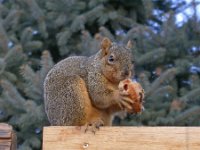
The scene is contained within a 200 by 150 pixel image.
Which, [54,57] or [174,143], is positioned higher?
[54,57]

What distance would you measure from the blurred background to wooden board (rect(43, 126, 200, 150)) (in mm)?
1783

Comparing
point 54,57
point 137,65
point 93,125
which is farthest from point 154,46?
point 93,125

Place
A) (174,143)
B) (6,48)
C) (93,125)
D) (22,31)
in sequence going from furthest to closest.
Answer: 1. (22,31)
2. (6,48)
3. (93,125)
4. (174,143)

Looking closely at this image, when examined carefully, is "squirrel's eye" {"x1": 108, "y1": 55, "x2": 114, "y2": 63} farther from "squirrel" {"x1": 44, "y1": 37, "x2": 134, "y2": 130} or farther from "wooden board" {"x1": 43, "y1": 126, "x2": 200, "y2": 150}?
"wooden board" {"x1": 43, "y1": 126, "x2": 200, "y2": 150}

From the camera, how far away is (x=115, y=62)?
2.66m

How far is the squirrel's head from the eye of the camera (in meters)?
2.59

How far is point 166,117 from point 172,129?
2.00 meters

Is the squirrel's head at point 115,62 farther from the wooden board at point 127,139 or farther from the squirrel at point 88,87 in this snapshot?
the wooden board at point 127,139

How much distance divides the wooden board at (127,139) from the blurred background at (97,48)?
178 centimetres

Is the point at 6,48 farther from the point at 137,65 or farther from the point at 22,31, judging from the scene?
the point at 137,65

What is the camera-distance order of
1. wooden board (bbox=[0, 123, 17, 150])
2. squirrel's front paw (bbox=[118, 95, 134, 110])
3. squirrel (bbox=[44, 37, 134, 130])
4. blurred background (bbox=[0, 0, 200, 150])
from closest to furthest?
wooden board (bbox=[0, 123, 17, 150]) → squirrel's front paw (bbox=[118, 95, 134, 110]) → squirrel (bbox=[44, 37, 134, 130]) → blurred background (bbox=[0, 0, 200, 150])

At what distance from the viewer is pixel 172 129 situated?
1.88 m

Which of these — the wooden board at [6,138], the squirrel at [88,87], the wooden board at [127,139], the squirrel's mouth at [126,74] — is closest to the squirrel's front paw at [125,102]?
the squirrel at [88,87]

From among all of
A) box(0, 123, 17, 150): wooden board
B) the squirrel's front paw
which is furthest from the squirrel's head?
box(0, 123, 17, 150): wooden board
